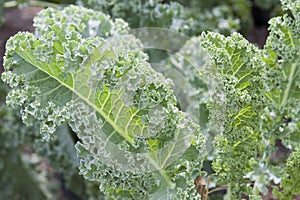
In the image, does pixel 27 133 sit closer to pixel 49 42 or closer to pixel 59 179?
pixel 59 179

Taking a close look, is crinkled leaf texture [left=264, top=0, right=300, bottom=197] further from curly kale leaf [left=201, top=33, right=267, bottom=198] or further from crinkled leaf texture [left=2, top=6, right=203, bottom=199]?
crinkled leaf texture [left=2, top=6, right=203, bottom=199]

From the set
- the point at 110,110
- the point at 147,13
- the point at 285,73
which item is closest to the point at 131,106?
the point at 110,110

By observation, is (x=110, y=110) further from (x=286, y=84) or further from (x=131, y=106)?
(x=286, y=84)

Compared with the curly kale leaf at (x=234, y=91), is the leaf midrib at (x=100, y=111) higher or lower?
lower

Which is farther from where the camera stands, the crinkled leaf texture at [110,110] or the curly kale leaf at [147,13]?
the curly kale leaf at [147,13]

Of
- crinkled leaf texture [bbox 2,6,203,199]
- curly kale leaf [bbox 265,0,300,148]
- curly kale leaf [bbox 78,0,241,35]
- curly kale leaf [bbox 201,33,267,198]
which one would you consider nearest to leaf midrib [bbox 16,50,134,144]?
crinkled leaf texture [bbox 2,6,203,199]

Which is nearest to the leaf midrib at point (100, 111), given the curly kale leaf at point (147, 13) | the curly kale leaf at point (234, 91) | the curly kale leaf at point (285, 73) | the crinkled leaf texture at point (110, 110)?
the crinkled leaf texture at point (110, 110)

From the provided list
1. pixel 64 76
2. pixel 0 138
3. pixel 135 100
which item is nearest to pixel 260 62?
pixel 135 100

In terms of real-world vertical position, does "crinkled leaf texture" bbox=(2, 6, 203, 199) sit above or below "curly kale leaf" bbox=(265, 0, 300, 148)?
below

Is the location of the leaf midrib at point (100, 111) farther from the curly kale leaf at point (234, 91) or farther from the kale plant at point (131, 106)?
the curly kale leaf at point (234, 91)
